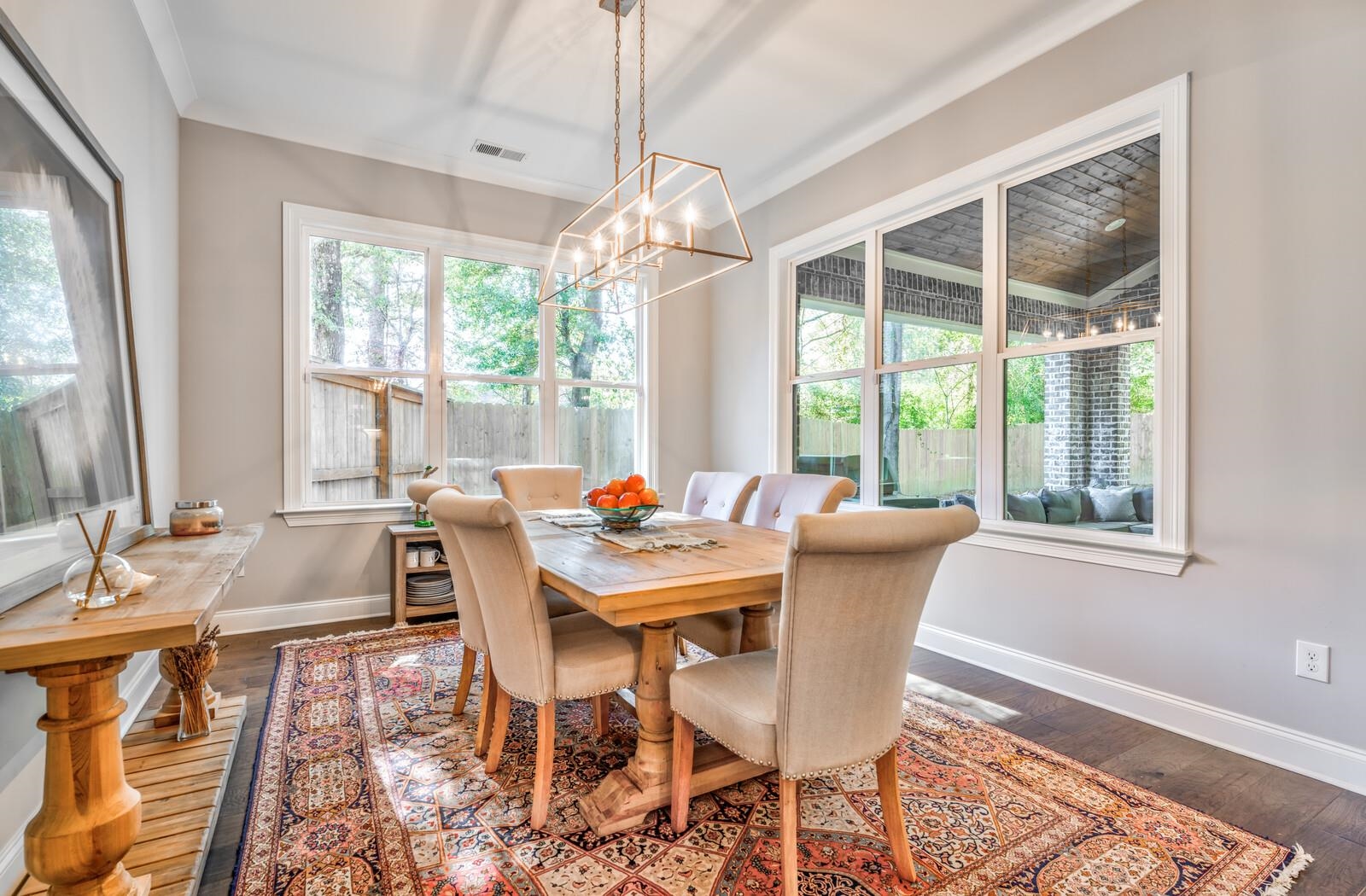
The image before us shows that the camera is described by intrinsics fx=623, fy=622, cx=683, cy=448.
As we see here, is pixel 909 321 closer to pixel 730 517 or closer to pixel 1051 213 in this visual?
pixel 1051 213

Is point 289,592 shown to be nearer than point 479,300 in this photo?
Yes

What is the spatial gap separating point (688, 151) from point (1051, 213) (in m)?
2.12

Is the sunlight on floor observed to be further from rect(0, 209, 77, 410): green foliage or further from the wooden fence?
rect(0, 209, 77, 410): green foliage

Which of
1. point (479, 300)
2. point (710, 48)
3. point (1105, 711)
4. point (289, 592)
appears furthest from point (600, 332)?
point (1105, 711)

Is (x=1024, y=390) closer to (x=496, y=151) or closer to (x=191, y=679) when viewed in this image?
(x=496, y=151)

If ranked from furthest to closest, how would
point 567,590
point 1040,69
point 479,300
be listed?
point 479,300 → point 1040,69 → point 567,590

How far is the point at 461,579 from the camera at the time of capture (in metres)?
2.09

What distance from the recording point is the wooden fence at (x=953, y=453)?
251 cm

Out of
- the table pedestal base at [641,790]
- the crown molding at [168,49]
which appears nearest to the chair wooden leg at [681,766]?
the table pedestal base at [641,790]

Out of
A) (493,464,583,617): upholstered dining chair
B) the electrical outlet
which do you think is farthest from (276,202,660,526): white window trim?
the electrical outlet

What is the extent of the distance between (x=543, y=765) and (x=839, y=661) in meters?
0.93

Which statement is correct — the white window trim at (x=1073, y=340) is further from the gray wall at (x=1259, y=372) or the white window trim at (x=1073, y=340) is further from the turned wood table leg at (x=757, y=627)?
the turned wood table leg at (x=757, y=627)

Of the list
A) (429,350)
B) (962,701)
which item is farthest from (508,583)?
(429,350)

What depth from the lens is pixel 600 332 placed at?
4.63 m
